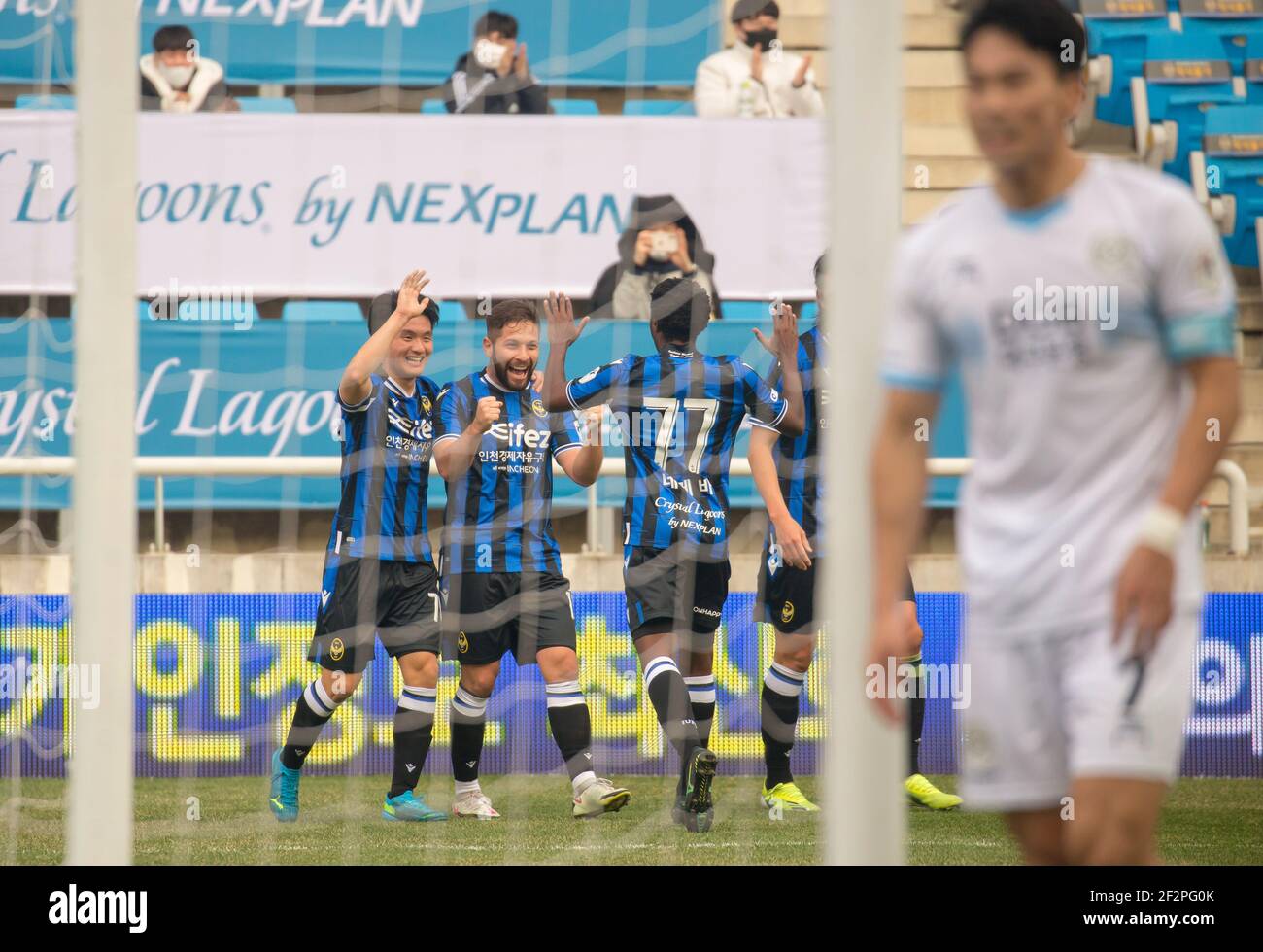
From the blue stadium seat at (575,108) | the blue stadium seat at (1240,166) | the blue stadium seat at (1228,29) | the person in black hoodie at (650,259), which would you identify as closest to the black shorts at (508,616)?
the person in black hoodie at (650,259)

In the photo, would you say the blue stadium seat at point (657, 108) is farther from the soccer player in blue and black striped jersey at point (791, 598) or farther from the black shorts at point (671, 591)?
the black shorts at point (671, 591)

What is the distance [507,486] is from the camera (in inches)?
229

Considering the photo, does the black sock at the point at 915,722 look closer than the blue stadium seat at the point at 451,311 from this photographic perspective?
Yes

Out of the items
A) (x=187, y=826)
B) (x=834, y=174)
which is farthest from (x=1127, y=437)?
(x=187, y=826)

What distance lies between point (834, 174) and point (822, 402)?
10.6 feet

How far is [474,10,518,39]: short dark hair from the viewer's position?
766 centimetres

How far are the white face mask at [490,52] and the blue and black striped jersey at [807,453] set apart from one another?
8.11 ft

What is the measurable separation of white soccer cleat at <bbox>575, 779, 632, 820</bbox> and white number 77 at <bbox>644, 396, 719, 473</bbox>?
1.10 m

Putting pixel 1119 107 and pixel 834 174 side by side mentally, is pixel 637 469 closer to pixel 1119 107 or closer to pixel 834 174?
pixel 834 174

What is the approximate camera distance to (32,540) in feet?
21.7

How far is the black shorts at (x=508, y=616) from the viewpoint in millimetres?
5664

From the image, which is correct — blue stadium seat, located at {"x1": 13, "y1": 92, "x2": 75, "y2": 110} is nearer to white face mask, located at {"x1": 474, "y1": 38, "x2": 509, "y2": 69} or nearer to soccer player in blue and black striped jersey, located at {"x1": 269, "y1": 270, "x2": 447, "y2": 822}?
white face mask, located at {"x1": 474, "y1": 38, "x2": 509, "y2": 69}

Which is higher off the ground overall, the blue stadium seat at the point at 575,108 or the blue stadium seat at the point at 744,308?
the blue stadium seat at the point at 575,108

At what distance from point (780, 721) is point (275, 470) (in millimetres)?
2168
